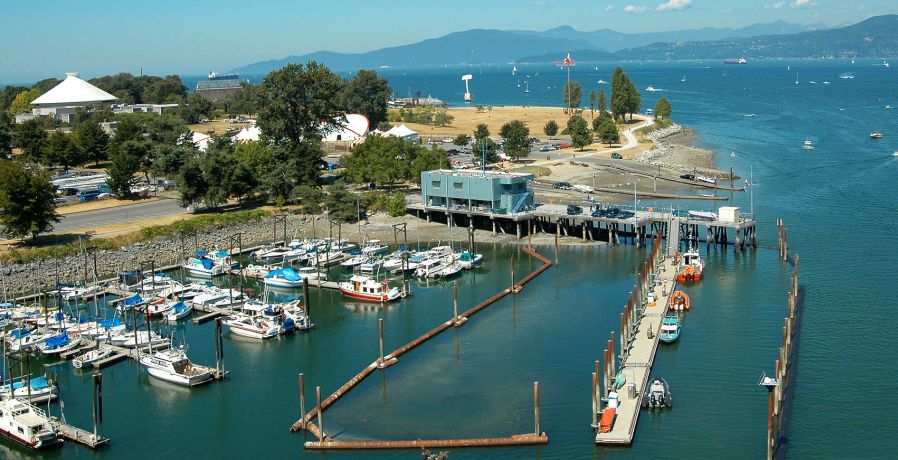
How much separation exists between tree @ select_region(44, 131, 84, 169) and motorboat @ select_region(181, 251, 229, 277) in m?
41.2

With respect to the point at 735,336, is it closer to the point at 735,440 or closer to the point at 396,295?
the point at 735,440

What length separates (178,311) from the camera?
171 ft

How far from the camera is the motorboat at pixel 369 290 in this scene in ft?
179

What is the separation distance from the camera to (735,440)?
34.2 m

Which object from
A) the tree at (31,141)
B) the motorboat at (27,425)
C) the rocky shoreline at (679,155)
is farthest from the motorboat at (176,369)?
the tree at (31,141)

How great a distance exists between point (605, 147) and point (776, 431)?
3170 inches

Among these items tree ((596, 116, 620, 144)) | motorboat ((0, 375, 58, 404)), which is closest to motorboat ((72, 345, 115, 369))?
motorboat ((0, 375, 58, 404))

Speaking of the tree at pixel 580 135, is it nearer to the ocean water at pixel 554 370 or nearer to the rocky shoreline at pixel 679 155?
the rocky shoreline at pixel 679 155

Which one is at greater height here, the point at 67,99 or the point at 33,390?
the point at 67,99

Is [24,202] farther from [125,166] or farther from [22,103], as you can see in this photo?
[22,103]

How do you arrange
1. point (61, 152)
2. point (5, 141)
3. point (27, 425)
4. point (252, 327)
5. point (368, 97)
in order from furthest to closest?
point (368, 97) < point (5, 141) < point (61, 152) < point (252, 327) < point (27, 425)

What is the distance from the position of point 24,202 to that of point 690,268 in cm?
4445

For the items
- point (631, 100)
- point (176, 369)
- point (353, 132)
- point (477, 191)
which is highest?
Result: point (631, 100)

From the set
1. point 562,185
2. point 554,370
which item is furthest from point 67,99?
point 554,370
